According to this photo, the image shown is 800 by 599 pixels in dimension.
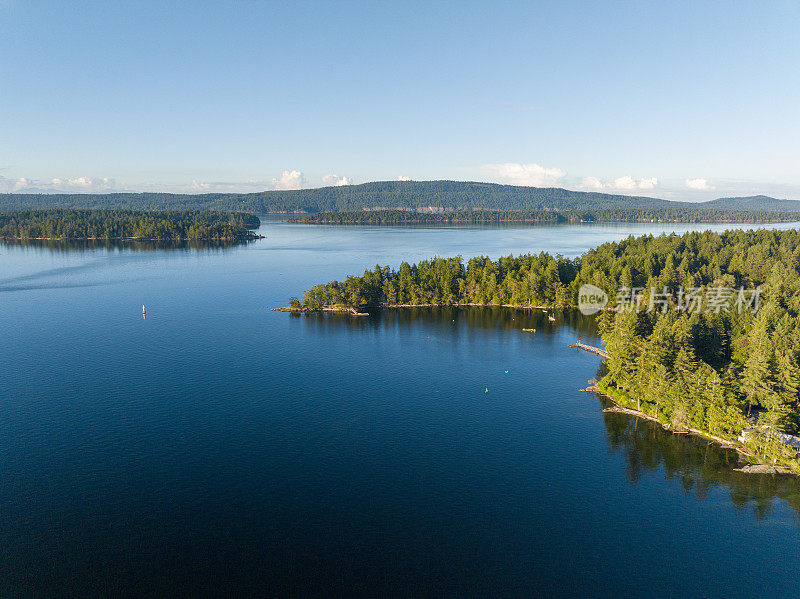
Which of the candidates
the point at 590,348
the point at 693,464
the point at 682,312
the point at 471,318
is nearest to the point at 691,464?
the point at 693,464

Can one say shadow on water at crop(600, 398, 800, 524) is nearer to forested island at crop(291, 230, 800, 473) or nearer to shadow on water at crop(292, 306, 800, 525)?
shadow on water at crop(292, 306, 800, 525)

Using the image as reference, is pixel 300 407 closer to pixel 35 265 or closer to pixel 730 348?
pixel 730 348

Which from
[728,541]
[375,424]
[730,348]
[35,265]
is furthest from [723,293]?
[35,265]

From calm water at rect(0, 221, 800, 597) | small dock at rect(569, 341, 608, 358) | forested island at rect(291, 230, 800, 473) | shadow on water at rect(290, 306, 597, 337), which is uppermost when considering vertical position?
forested island at rect(291, 230, 800, 473)

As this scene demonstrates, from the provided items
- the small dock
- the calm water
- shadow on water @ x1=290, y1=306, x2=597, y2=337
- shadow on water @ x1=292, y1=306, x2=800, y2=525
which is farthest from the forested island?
the calm water

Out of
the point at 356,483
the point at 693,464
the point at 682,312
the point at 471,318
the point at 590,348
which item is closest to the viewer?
the point at 356,483

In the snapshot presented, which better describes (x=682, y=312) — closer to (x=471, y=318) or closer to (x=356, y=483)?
(x=471, y=318)

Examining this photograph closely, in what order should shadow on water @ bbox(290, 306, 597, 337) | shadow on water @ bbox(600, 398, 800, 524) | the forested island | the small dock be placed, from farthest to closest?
shadow on water @ bbox(290, 306, 597, 337) < the small dock < the forested island < shadow on water @ bbox(600, 398, 800, 524)
